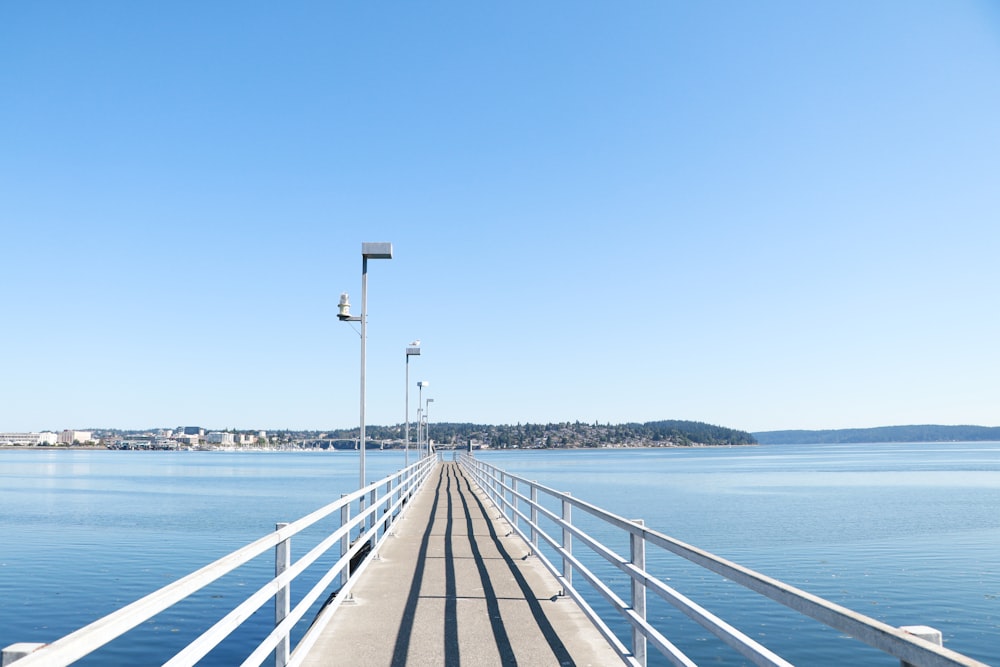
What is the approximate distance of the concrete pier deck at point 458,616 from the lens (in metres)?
7.18

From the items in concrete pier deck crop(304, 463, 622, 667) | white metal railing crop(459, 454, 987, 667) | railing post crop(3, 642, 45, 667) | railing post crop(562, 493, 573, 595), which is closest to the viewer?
railing post crop(3, 642, 45, 667)

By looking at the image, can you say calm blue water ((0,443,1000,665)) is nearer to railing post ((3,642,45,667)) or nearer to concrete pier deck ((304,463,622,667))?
concrete pier deck ((304,463,622,667))

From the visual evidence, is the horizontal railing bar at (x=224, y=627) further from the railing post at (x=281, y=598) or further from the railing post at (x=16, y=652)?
the railing post at (x=16, y=652)

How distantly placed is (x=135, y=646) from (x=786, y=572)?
1727 centimetres

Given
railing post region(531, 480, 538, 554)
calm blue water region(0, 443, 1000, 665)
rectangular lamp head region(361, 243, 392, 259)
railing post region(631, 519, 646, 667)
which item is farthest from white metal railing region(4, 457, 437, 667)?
rectangular lamp head region(361, 243, 392, 259)

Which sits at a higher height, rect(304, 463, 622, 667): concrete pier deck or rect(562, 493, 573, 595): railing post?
rect(562, 493, 573, 595): railing post

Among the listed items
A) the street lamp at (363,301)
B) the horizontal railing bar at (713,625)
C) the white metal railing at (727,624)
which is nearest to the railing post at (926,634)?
the white metal railing at (727,624)

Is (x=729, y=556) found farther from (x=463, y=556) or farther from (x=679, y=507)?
(x=679, y=507)

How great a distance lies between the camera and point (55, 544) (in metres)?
31.2

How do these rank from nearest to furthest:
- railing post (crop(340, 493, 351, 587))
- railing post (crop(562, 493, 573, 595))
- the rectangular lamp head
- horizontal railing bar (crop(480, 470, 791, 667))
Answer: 1. horizontal railing bar (crop(480, 470, 791, 667))
2. railing post (crop(340, 493, 351, 587))
3. railing post (crop(562, 493, 573, 595))
4. the rectangular lamp head

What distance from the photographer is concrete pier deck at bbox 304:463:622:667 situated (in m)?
7.18

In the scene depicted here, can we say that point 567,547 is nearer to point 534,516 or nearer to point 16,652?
point 534,516

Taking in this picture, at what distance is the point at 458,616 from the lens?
8789 mm

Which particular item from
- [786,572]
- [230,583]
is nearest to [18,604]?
[230,583]
